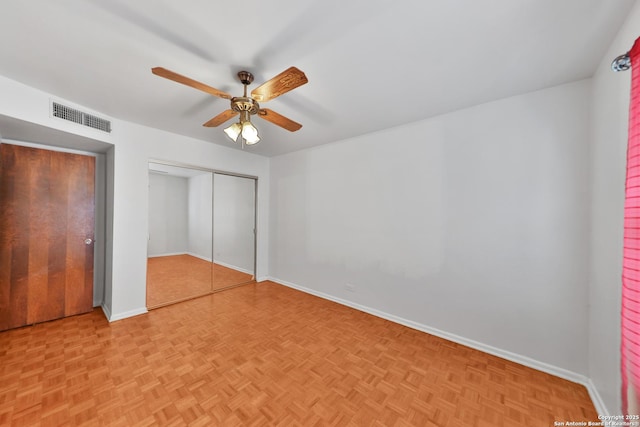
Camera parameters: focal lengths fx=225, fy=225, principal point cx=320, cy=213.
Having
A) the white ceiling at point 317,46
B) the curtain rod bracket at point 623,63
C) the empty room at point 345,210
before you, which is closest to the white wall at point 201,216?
the empty room at point 345,210

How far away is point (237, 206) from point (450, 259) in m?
3.53

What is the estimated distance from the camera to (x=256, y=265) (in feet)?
14.4

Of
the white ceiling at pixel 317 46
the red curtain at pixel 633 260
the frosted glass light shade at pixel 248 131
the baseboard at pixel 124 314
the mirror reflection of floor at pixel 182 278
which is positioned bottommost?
the baseboard at pixel 124 314

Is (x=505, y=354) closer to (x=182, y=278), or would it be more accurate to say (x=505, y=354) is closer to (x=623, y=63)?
(x=623, y=63)

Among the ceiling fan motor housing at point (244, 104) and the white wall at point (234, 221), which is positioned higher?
the ceiling fan motor housing at point (244, 104)

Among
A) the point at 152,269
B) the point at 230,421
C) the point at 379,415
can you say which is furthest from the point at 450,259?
the point at 152,269

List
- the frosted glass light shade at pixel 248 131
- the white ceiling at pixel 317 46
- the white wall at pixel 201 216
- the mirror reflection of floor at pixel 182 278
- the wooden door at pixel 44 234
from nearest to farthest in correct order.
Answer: the white ceiling at pixel 317 46
the frosted glass light shade at pixel 248 131
the wooden door at pixel 44 234
the mirror reflection of floor at pixel 182 278
the white wall at pixel 201 216

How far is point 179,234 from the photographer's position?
382cm

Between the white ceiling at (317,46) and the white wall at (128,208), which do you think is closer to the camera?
the white ceiling at (317,46)

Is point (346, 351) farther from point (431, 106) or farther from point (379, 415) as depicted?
point (431, 106)

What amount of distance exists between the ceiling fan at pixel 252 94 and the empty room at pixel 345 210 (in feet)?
0.07

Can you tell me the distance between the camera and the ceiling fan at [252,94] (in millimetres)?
1423

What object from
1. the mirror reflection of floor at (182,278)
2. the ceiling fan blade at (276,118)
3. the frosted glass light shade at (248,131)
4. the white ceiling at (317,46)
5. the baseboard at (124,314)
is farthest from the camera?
the mirror reflection of floor at (182,278)

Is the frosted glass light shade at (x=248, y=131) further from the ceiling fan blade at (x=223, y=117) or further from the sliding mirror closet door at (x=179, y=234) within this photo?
the sliding mirror closet door at (x=179, y=234)
